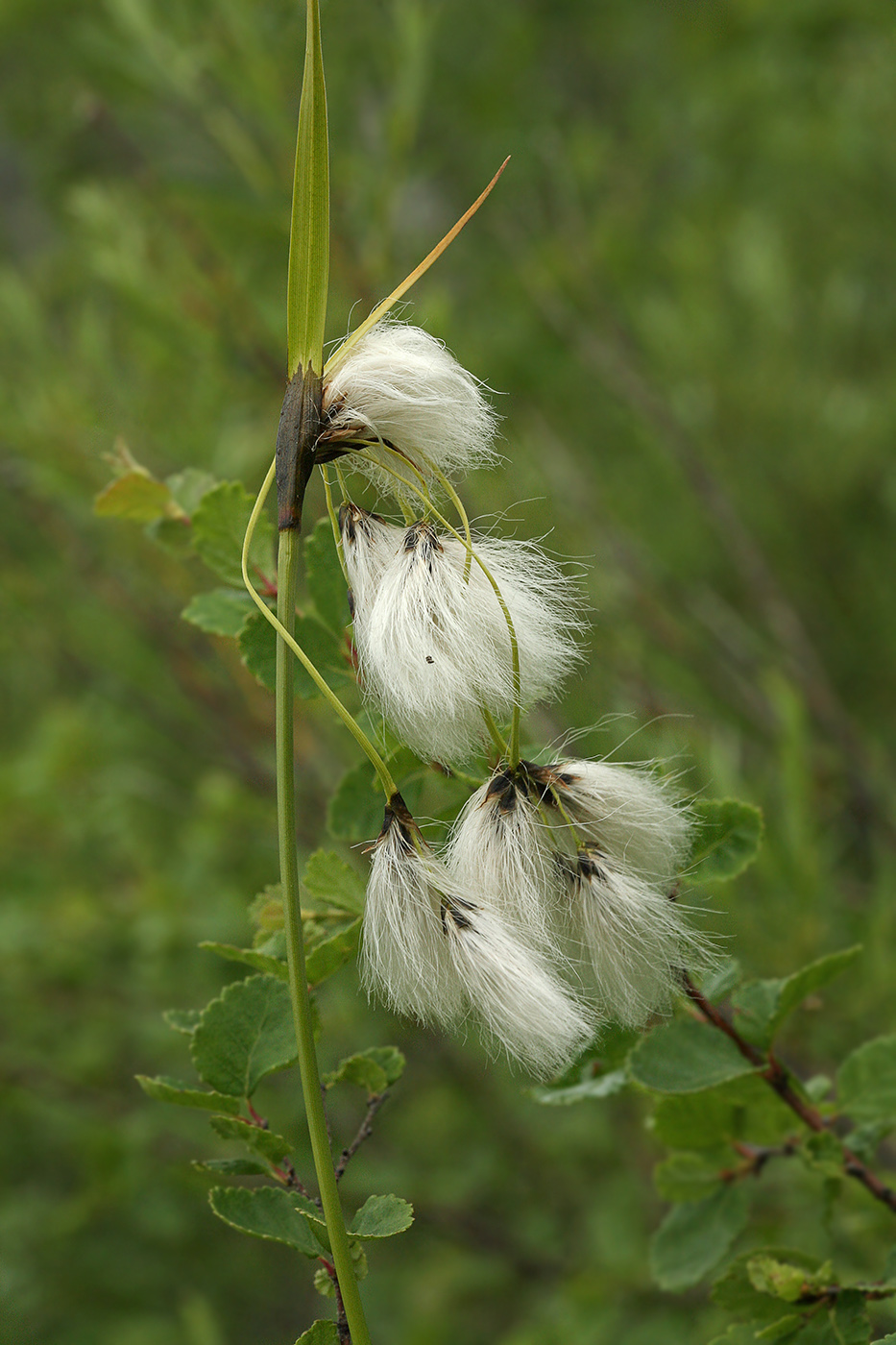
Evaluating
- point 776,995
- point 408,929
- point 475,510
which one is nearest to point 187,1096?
point 408,929

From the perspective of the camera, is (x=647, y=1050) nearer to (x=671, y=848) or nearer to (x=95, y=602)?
(x=671, y=848)

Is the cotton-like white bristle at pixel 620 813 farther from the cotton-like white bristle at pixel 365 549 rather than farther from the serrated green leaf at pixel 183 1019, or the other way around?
the serrated green leaf at pixel 183 1019

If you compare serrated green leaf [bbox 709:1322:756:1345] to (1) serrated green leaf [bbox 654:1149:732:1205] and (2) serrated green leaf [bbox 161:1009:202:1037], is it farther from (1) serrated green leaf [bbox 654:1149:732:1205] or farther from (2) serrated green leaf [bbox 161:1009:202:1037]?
(2) serrated green leaf [bbox 161:1009:202:1037]

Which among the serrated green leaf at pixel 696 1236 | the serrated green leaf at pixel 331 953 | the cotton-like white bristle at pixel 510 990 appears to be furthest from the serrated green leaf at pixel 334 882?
the serrated green leaf at pixel 696 1236

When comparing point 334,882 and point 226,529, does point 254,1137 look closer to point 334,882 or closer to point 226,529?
point 334,882

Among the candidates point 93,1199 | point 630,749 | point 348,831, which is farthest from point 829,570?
point 348,831

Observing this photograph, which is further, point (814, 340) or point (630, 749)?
point (814, 340)
